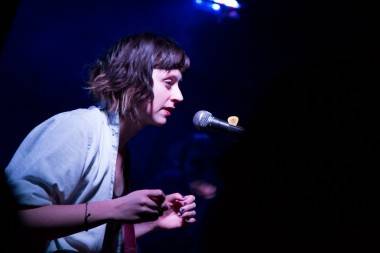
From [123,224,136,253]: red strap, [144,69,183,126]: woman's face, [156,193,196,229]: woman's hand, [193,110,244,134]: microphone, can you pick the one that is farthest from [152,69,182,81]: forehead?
[123,224,136,253]: red strap

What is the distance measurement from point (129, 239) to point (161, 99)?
104 cm

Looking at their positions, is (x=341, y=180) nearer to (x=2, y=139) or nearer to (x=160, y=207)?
(x=160, y=207)

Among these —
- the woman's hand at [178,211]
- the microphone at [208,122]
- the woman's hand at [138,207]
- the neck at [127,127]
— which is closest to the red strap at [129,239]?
the woman's hand at [178,211]

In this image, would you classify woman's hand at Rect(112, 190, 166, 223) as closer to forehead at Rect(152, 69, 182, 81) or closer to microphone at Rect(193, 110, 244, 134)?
microphone at Rect(193, 110, 244, 134)

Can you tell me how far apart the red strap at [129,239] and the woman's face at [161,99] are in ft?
2.61

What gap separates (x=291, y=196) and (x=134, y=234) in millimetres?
1518

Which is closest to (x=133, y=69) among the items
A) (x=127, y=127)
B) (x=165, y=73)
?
(x=165, y=73)

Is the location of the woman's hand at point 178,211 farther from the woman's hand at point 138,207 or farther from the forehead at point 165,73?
the forehead at point 165,73

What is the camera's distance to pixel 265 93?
3.68ft

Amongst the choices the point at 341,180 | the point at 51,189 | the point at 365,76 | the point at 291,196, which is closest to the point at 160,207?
the point at 51,189

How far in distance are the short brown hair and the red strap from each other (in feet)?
2.67

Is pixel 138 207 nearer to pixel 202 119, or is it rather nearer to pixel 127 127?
pixel 202 119

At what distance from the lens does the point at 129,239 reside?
6.86ft

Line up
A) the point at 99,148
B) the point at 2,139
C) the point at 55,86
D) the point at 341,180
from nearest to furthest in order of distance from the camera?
the point at 341,180 < the point at 99,148 < the point at 2,139 < the point at 55,86
